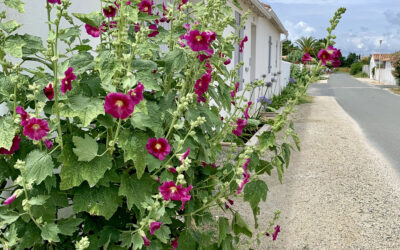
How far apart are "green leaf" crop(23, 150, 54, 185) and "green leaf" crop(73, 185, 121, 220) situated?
195 mm

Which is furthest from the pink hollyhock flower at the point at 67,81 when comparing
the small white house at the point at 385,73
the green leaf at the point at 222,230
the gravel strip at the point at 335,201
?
the small white house at the point at 385,73

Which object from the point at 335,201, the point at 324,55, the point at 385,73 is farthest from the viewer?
the point at 385,73

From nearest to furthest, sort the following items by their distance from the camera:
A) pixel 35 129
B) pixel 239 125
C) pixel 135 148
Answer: pixel 35 129
pixel 135 148
pixel 239 125

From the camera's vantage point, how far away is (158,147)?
185 centimetres

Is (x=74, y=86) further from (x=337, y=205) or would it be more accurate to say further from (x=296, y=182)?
(x=296, y=182)

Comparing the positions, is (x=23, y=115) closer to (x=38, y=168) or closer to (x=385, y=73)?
(x=38, y=168)

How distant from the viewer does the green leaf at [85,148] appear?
1.71 m

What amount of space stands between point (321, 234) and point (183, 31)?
2757mm

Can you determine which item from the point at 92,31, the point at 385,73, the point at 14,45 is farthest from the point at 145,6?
the point at 385,73

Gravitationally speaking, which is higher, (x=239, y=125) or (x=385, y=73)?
(x=239, y=125)

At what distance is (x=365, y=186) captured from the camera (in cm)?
590

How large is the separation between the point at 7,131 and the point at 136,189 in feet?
1.90

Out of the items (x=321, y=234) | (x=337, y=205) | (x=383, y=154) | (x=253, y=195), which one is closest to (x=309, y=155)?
(x=383, y=154)

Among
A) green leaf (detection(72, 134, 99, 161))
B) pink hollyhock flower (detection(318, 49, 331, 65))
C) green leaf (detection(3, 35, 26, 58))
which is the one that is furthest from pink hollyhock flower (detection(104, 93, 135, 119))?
pink hollyhock flower (detection(318, 49, 331, 65))
